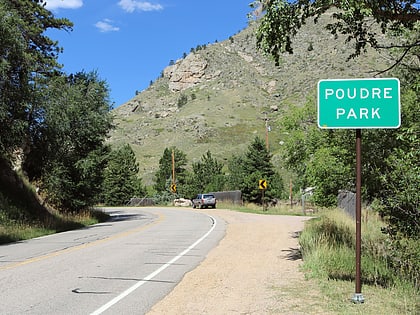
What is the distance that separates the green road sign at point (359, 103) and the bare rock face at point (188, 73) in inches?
5730

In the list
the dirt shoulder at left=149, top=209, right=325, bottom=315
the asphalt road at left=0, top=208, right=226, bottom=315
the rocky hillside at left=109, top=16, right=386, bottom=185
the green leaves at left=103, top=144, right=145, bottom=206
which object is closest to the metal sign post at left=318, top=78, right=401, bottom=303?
the dirt shoulder at left=149, top=209, right=325, bottom=315

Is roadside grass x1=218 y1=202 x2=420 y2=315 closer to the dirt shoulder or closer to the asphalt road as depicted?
the dirt shoulder

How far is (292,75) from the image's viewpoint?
124750 mm

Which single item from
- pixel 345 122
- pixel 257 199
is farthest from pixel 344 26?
pixel 257 199

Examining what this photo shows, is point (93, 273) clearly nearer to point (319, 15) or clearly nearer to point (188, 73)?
point (319, 15)

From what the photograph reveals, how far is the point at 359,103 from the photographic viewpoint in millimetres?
7277

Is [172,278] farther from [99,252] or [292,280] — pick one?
[99,252]

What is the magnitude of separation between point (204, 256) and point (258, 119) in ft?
331

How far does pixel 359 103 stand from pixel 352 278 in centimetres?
349

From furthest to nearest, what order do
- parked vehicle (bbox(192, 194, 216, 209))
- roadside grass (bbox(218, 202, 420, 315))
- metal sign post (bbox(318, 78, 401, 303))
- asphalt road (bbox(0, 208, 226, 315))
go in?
parked vehicle (bbox(192, 194, 216, 209)) < asphalt road (bbox(0, 208, 226, 315)) < metal sign post (bbox(318, 78, 401, 303)) < roadside grass (bbox(218, 202, 420, 315))

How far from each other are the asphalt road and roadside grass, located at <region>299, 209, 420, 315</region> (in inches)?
107

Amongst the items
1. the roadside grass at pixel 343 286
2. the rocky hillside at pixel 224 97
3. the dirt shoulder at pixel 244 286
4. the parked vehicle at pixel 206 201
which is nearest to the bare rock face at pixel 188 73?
the rocky hillside at pixel 224 97

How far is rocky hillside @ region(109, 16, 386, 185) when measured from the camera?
10175 cm

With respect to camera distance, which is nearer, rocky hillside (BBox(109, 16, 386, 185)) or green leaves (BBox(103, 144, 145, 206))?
green leaves (BBox(103, 144, 145, 206))
